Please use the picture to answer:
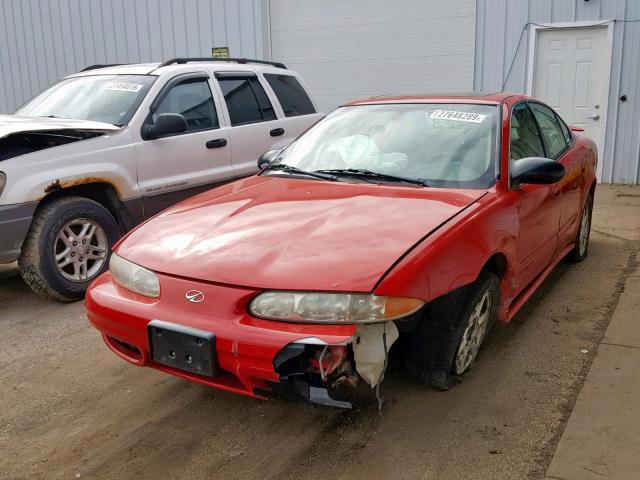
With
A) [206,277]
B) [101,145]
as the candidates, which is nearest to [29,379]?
[206,277]

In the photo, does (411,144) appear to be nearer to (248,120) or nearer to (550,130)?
(550,130)

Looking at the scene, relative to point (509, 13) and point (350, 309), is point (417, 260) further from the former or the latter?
Answer: point (509, 13)

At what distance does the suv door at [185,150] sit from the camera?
519cm

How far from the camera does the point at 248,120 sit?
6.11 meters

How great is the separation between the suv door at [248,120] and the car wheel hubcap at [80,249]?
1.57 meters

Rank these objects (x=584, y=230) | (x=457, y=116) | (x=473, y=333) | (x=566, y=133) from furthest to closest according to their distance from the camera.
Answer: (x=584, y=230) → (x=566, y=133) → (x=457, y=116) → (x=473, y=333)

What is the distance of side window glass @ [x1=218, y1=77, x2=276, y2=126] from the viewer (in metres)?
5.97

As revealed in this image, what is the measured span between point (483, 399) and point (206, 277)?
1.49 metres

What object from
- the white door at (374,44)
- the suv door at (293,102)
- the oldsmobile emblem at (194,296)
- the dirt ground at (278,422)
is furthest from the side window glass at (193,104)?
the white door at (374,44)

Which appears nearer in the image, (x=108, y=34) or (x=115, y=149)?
(x=115, y=149)

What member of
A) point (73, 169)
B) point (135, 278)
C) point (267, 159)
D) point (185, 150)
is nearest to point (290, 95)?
point (185, 150)

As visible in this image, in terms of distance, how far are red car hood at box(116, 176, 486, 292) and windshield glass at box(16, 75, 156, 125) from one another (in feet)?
7.19

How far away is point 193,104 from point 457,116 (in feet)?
9.39

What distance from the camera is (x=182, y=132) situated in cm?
542
